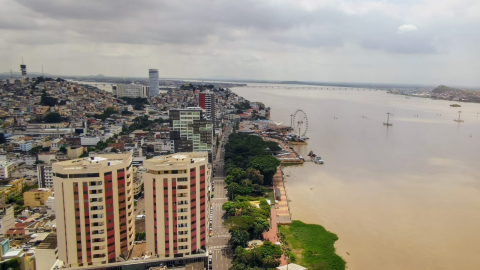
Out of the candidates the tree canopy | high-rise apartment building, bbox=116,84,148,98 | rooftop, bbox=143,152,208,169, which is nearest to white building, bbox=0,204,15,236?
rooftop, bbox=143,152,208,169

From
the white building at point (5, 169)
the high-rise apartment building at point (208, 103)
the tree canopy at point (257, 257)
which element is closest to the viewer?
the tree canopy at point (257, 257)

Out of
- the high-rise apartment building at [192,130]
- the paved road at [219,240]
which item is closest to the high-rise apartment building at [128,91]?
the high-rise apartment building at [192,130]

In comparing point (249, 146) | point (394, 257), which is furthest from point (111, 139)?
point (394, 257)

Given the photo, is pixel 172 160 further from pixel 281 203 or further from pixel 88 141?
pixel 88 141

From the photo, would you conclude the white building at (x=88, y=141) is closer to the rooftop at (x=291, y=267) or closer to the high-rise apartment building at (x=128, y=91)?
the rooftop at (x=291, y=267)

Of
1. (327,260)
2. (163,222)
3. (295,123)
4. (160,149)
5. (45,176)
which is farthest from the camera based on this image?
(295,123)

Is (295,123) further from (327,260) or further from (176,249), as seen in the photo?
(176,249)
